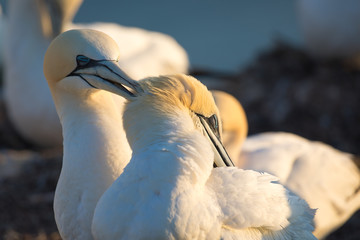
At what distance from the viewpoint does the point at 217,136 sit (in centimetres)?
267

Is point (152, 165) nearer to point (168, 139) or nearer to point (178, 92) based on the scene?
point (168, 139)

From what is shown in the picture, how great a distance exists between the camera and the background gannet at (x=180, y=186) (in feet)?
7.13

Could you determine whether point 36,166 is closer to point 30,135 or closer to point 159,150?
point 30,135

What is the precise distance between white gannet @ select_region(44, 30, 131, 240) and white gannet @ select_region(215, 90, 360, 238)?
1598 mm

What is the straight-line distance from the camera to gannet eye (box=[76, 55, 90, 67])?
257cm

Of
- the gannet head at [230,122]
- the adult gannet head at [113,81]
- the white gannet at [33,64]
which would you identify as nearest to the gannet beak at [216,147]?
the adult gannet head at [113,81]

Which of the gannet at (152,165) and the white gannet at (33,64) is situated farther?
the white gannet at (33,64)

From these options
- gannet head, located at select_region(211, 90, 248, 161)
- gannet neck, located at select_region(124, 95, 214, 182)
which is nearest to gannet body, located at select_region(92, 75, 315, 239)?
gannet neck, located at select_region(124, 95, 214, 182)

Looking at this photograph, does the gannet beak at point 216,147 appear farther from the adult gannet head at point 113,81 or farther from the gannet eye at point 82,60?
the gannet eye at point 82,60

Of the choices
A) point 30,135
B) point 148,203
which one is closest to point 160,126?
point 148,203

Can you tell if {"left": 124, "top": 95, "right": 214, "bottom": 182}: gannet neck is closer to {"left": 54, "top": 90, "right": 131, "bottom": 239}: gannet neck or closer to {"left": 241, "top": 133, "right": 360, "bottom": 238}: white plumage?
{"left": 54, "top": 90, "right": 131, "bottom": 239}: gannet neck

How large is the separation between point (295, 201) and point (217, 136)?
0.40 meters

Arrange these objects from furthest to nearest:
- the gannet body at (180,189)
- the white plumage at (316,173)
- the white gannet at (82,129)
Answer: the white plumage at (316,173)
the white gannet at (82,129)
the gannet body at (180,189)

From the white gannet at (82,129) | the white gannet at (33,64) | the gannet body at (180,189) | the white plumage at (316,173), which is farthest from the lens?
the white gannet at (33,64)
